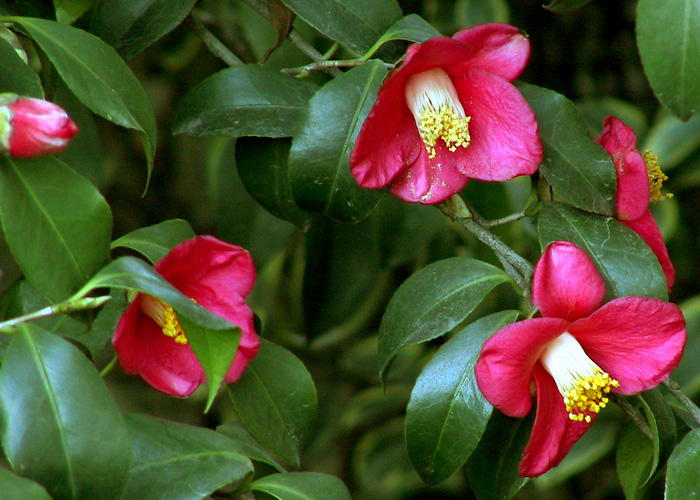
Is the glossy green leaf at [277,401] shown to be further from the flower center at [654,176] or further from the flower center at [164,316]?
the flower center at [654,176]

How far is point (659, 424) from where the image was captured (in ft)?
2.75

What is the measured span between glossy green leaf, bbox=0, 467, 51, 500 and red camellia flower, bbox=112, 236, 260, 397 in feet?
0.64

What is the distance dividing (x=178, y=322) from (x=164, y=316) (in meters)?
0.02

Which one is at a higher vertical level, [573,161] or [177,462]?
[573,161]

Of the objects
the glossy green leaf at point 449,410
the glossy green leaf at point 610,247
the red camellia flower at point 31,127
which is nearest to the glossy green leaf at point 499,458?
the glossy green leaf at point 449,410

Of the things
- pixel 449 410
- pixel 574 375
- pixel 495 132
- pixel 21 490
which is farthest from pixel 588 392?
pixel 21 490

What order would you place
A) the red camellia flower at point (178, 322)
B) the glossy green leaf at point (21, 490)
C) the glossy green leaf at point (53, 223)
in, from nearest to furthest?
the glossy green leaf at point (21, 490)
the glossy green leaf at point (53, 223)
the red camellia flower at point (178, 322)

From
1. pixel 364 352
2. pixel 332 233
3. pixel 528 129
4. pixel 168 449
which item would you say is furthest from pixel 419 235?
pixel 168 449

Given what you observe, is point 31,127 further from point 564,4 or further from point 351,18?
point 564,4

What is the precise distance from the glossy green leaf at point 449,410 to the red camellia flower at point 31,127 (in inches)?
15.8

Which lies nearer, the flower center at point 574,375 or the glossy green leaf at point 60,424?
the glossy green leaf at point 60,424

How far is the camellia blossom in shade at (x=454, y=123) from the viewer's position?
0.80m

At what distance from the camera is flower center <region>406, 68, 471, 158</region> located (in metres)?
0.82

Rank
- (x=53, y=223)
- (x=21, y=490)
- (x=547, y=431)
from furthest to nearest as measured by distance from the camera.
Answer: (x=547, y=431)
(x=53, y=223)
(x=21, y=490)
